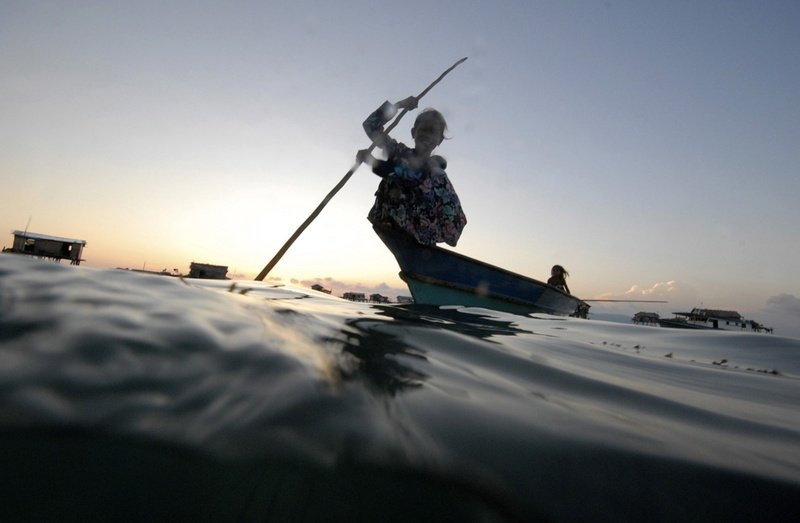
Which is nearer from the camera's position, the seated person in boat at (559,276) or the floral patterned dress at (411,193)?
the floral patterned dress at (411,193)

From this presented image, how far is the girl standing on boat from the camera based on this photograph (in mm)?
5336

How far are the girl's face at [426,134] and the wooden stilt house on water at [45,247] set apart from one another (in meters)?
25.3

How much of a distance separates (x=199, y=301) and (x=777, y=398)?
2.30 meters

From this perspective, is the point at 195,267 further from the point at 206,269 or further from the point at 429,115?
the point at 429,115

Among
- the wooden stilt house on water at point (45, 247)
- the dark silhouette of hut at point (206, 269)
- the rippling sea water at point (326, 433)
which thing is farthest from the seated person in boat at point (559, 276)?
the wooden stilt house on water at point (45, 247)

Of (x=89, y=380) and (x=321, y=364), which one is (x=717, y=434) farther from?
(x=89, y=380)

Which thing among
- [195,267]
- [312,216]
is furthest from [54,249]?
[312,216]

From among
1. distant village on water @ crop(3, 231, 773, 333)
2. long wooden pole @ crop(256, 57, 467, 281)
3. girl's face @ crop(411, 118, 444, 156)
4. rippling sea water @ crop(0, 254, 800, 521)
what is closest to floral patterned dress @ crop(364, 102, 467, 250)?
girl's face @ crop(411, 118, 444, 156)

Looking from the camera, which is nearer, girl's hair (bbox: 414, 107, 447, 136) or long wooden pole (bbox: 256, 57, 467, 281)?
girl's hair (bbox: 414, 107, 447, 136)

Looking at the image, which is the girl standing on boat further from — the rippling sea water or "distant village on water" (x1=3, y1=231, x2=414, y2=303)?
"distant village on water" (x1=3, y1=231, x2=414, y2=303)

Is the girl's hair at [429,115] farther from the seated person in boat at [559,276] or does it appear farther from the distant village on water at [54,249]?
the distant village on water at [54,249]

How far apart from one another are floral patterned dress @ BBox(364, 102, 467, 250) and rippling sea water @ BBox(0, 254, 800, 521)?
4.13 metres

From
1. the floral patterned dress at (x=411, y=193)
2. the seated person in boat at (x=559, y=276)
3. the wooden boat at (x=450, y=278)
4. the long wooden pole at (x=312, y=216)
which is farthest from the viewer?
the seated person in boat at (x=559, y=276)

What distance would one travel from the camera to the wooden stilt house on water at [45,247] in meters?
23.2
